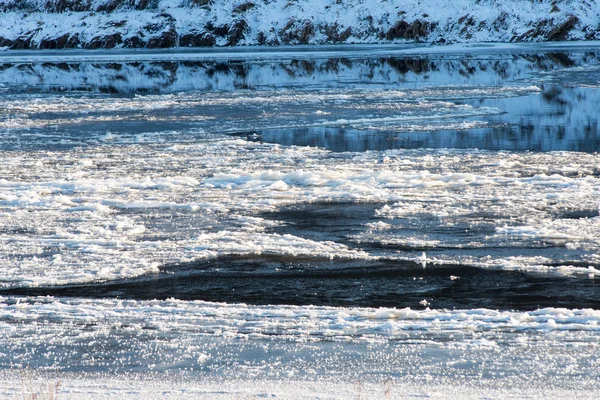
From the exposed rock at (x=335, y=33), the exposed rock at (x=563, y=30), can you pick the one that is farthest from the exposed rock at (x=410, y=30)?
the exposed rock at (x=563, y=30)

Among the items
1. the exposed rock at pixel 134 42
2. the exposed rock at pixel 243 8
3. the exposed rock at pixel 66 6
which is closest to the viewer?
the exposed rock at pixel 134 42

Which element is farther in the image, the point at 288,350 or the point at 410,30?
the point at 410,30

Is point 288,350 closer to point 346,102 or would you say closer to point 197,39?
point 346,102

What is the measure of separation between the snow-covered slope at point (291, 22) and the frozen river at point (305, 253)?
33889 mm

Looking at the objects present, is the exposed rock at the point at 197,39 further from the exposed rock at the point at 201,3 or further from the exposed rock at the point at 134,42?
the exposed rock at the point at 201,3

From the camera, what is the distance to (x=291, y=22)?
54875mm

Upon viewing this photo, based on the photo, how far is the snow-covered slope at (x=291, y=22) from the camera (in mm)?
50844

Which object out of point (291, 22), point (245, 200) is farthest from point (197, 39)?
point (245, 200)

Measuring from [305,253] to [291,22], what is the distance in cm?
4856

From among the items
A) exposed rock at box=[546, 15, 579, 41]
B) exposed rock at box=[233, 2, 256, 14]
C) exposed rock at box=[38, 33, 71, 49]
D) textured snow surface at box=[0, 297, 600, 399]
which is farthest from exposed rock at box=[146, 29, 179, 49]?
textured snow surface at box=[0, 297, 600, 399]

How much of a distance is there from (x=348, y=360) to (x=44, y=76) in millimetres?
30218

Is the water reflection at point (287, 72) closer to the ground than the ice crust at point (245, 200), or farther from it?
closer to the ground

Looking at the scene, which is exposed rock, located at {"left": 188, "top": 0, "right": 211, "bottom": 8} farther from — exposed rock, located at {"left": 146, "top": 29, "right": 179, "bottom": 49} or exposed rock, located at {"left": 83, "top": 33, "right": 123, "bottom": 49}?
exposed rock, located at {"left": 83, "top": 33, "right": 123, "bottom": 49}

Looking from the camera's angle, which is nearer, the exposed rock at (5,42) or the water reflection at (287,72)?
the water reflection at (287,72)
